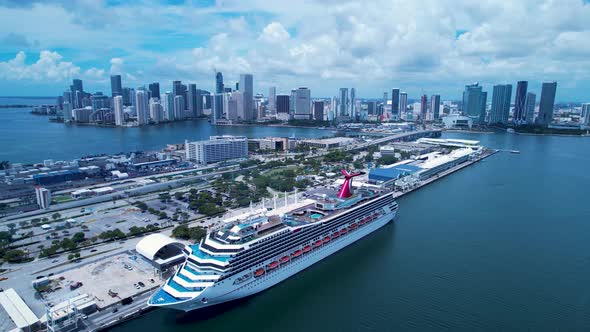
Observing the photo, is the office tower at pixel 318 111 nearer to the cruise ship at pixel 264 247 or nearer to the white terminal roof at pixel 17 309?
the cruise ship at pixel 264 247

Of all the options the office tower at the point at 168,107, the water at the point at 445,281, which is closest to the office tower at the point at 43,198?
the water at the point at 445,281

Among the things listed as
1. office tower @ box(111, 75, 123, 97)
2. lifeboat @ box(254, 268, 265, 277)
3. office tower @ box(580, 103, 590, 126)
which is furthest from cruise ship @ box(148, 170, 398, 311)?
office tower @ box(111, 75, 123, 97)

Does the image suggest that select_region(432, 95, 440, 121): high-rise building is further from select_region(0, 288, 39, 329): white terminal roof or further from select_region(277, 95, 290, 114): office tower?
select_region(0, 288, 39, 329): white terminal roof

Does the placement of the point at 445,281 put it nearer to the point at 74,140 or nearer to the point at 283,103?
the point at 74,140

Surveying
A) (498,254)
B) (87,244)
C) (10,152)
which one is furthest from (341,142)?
(10,152)

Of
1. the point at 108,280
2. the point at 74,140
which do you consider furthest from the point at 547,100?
the point at 74,140
